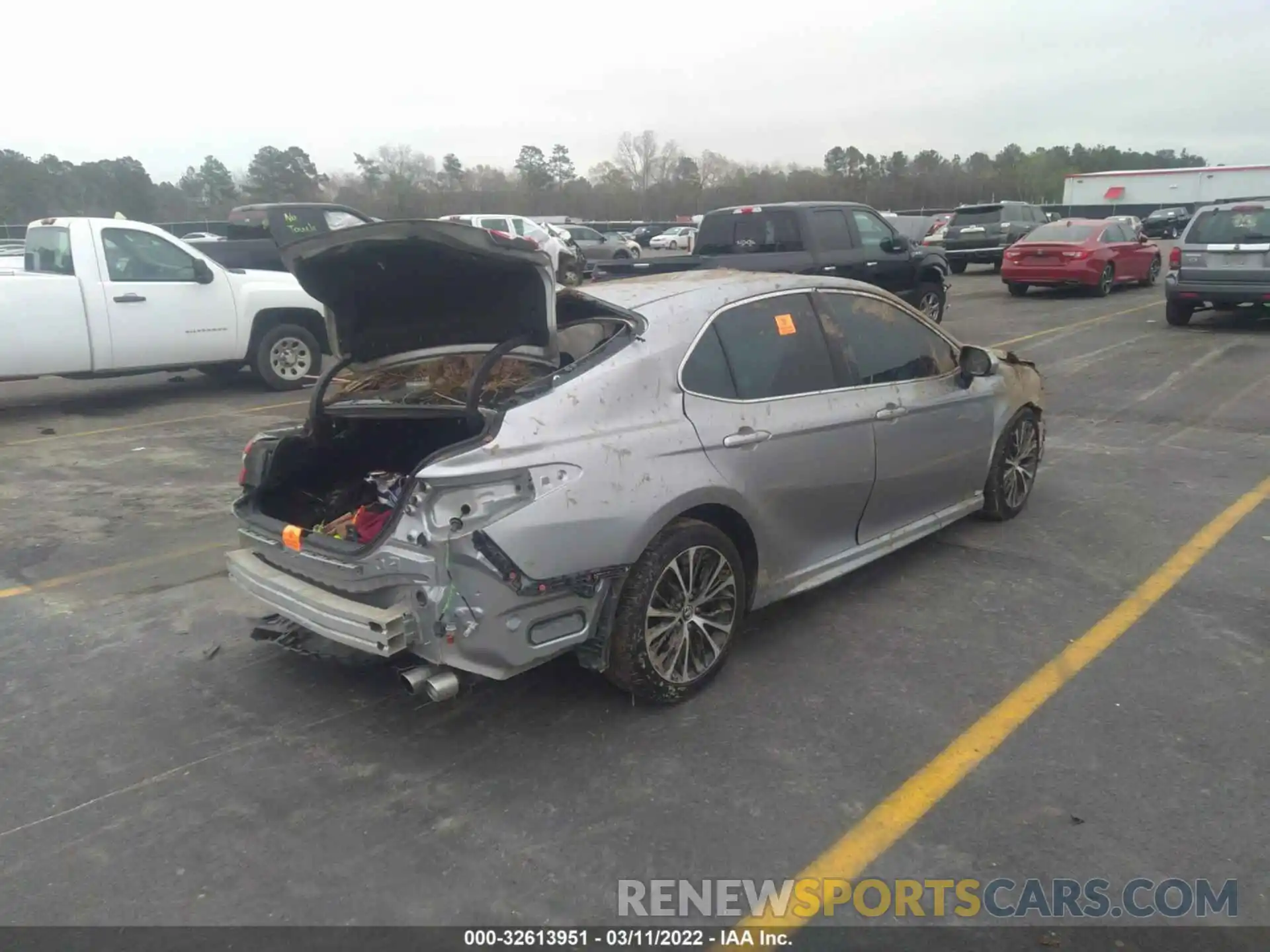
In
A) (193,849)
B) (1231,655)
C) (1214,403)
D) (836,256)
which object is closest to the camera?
(193,849)

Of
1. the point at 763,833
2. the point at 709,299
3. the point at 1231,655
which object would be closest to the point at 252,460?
the point at 709,299

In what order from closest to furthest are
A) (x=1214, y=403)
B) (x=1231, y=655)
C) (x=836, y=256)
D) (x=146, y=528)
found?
1. (x=1231, y=655)
2. (x=146, y=528)
3. (x=1214, y=403)
4. (x=836, y=256)

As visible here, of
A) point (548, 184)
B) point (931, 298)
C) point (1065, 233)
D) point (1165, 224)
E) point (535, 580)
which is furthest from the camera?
point (548, 184)

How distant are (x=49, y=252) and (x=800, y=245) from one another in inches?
334

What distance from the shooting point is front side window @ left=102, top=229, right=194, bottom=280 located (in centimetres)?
973

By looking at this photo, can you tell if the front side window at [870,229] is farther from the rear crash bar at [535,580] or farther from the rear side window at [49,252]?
the rear crash bar at [535,580]

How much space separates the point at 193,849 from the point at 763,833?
1824 millimetres

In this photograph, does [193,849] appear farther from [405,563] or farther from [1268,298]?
[1268,298]

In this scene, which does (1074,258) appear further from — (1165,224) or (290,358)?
(1165,224)

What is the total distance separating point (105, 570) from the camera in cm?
553

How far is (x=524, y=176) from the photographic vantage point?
256 feet

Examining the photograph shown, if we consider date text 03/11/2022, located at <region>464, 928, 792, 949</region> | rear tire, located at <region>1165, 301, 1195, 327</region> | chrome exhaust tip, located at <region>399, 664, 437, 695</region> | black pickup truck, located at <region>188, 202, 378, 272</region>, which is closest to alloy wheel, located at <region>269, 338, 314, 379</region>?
black pickup truck, located at <region>188, 202, 378, 272</region>

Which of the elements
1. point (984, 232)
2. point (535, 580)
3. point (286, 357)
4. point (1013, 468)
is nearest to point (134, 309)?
point (286, 357)

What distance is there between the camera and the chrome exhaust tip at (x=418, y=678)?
3396mm
